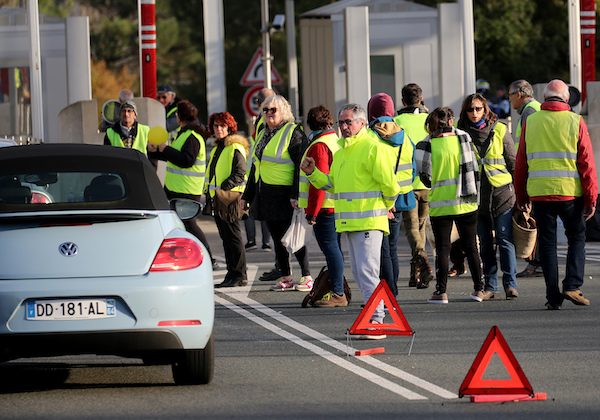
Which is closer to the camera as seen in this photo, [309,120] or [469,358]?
Result: [469,358]

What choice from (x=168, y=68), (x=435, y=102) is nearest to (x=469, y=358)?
(x=435, y=102)

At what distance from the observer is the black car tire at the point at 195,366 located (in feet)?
24.1

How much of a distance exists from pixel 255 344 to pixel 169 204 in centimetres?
178

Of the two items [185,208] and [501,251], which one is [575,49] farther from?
[185,208]

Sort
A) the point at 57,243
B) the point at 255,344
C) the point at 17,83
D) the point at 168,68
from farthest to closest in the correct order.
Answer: the point at 168,68
the point at 17,83
the point at 255,344
the point at 57,243

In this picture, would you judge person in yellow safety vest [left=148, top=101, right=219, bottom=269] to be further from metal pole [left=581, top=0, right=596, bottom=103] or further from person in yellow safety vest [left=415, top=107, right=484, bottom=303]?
metal pole [left=581, top=0, right=596, bottom=103]

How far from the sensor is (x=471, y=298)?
454 inches

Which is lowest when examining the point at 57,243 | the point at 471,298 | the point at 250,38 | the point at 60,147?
the point at 471,298

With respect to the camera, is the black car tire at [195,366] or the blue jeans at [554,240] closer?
the black car tire at [195,366]

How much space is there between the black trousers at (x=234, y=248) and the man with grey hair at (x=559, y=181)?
3276 mm

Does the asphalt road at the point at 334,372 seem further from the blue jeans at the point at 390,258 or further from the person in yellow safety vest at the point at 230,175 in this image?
the person in yellow safety vest at the point at 230,175

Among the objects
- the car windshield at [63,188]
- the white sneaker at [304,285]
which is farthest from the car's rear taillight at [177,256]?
the white sneaker at [304,285]

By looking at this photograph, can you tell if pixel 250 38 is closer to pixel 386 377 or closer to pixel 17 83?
pixel 17 83

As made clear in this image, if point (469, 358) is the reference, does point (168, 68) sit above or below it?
above
